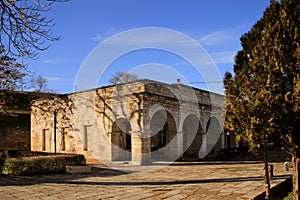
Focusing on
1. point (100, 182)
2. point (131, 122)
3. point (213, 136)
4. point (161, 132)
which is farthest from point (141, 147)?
point (213, 136)

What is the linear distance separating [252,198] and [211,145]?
1314 centimetres

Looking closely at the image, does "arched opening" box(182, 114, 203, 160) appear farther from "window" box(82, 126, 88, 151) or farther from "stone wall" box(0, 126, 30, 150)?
"stone wall" box(0, 126, 30, 150)

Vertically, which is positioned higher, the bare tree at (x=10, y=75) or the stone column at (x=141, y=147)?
the bare tree at (x=10, y=75)

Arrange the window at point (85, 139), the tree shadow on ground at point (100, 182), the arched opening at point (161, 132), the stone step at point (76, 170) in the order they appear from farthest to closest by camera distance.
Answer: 1. the window at point (85, 139)
2. the arched opening at point (161, 132)
3. the stone step at point (76, 170)
4. the tree shadow on ground at point (100, 182)

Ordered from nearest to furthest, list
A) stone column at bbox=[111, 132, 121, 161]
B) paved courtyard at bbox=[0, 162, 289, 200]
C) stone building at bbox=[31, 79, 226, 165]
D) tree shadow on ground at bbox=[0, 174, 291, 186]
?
paved courtyard at bbox=[0, 162, 289, 200], tree shadow on ground at bbox=[0, 174, 291, 186], stone building at bbox=[31, 79, 226, 165], stone column at bbox=[111, 132, 121, 161]

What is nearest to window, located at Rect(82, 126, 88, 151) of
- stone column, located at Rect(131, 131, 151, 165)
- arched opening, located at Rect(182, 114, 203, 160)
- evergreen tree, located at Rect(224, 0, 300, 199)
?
stone column, located at Rect(131, 131, 151, 165)

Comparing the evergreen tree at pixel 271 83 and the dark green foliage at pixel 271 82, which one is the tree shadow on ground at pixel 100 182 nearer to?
the evergreen tree at pixel 271 83

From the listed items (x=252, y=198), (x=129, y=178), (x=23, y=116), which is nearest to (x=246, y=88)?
(x=252, y=198)

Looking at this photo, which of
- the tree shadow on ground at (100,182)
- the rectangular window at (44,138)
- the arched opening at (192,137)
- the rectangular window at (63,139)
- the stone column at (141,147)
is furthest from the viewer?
the rectangular window at (44,138)

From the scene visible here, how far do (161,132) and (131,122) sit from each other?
5915 millimetres

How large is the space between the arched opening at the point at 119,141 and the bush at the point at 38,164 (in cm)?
383

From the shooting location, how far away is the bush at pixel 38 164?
9658mm

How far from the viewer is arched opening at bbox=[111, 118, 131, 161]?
1476 cm

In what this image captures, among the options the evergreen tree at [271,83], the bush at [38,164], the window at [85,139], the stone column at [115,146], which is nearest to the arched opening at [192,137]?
the stone column at [115,146]
